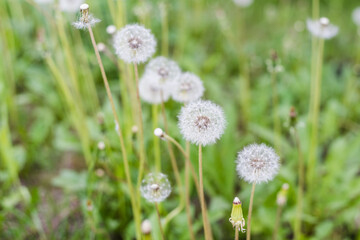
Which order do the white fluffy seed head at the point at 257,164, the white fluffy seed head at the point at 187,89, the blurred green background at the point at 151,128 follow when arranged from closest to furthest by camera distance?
the white fluffy seed head at the point at 257,164 → the white fluffy seed head at the point at 187,89 → the blurred green background at the point at 151,128

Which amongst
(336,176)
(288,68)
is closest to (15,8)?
(288,68)

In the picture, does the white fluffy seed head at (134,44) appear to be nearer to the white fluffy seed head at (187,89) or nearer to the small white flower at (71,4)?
the white fluffy seed head at (187,89)

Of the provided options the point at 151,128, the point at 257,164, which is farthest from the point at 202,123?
the point at 151,128

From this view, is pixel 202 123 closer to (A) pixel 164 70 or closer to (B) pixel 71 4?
(A) pixel 164 70

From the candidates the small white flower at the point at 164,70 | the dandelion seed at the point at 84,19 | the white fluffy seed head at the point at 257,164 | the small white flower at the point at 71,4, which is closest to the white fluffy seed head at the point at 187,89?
the small white flower at the point at 164,70

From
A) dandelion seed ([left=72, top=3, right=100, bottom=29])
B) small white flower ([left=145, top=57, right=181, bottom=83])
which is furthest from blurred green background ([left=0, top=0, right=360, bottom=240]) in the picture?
dandelion seed ([left=72, top=3, right=100, bottom=29])
